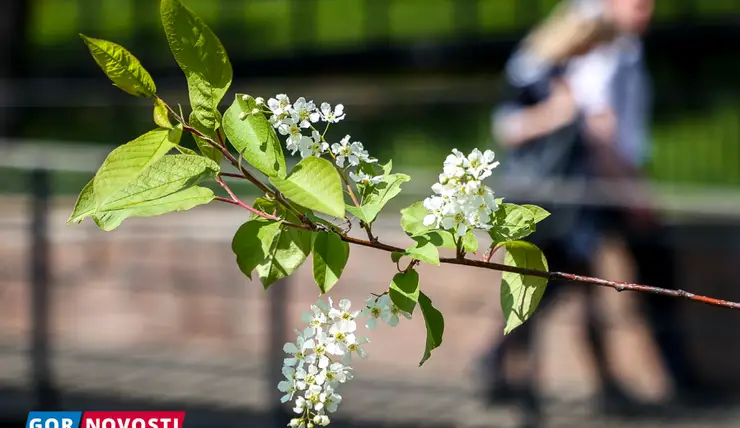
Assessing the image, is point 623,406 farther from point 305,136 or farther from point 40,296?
point 305,136

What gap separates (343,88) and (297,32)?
642 millimetres

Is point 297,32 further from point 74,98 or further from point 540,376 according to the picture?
point 540,376

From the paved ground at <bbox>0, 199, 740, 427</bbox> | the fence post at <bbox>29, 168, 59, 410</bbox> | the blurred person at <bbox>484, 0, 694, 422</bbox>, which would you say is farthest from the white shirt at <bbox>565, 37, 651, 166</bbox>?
the fence post at <bbox>29, 168, 59, 410</bbox>

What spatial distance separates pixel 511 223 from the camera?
2.59ft

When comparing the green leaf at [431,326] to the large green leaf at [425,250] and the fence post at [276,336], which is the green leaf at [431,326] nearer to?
the large green leaf at [425,250]

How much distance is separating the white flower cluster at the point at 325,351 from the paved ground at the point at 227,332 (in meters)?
2.64

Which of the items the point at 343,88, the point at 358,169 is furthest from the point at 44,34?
the point at 358,169

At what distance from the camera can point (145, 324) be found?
12.9ft

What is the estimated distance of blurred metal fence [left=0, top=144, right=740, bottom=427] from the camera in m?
3.54

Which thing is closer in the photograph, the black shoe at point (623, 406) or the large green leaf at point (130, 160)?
the large green leaf at point (130, 160)

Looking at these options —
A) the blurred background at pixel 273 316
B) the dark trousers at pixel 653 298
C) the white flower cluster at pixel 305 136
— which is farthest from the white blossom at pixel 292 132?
the dark trousers at pixel 653 298

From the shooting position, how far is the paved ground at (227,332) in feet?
11.7

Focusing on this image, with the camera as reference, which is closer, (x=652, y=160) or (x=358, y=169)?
(x=358, y=169)

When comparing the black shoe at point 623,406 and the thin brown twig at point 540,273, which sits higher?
the thin brown twig at point 540,273
